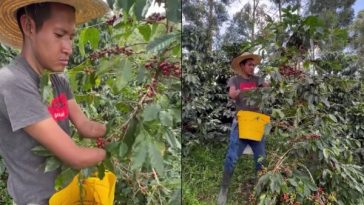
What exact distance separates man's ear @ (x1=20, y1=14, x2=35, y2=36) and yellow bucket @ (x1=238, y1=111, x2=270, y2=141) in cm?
54

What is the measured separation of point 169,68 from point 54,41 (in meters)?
0.20

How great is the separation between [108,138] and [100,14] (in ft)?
0.96

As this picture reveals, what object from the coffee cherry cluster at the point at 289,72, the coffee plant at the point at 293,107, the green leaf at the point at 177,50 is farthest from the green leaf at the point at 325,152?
the green leaf at the point at 177,50

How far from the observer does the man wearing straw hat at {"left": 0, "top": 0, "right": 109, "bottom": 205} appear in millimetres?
620

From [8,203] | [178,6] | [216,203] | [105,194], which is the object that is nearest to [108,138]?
[105,194]

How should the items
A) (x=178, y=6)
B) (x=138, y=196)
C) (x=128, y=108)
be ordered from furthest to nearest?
(x=138, y=196), (x=128, y=108), (x=178, y=6)

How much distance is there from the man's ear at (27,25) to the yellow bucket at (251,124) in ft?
1.78

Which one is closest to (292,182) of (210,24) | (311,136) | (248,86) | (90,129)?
(311,136)

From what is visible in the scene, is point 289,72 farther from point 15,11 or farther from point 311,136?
point 15,11

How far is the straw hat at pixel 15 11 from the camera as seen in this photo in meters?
0.72

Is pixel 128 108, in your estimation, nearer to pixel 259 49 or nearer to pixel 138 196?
pixel 138 196

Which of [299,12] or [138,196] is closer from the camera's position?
[138,196]

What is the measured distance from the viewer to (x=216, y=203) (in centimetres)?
106

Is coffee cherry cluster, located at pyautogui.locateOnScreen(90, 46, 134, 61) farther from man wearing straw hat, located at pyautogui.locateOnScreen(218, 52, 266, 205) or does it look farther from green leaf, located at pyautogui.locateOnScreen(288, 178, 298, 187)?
green leaf, located at pyautogui.locateOnScreen(288, 178, 298, 187)
